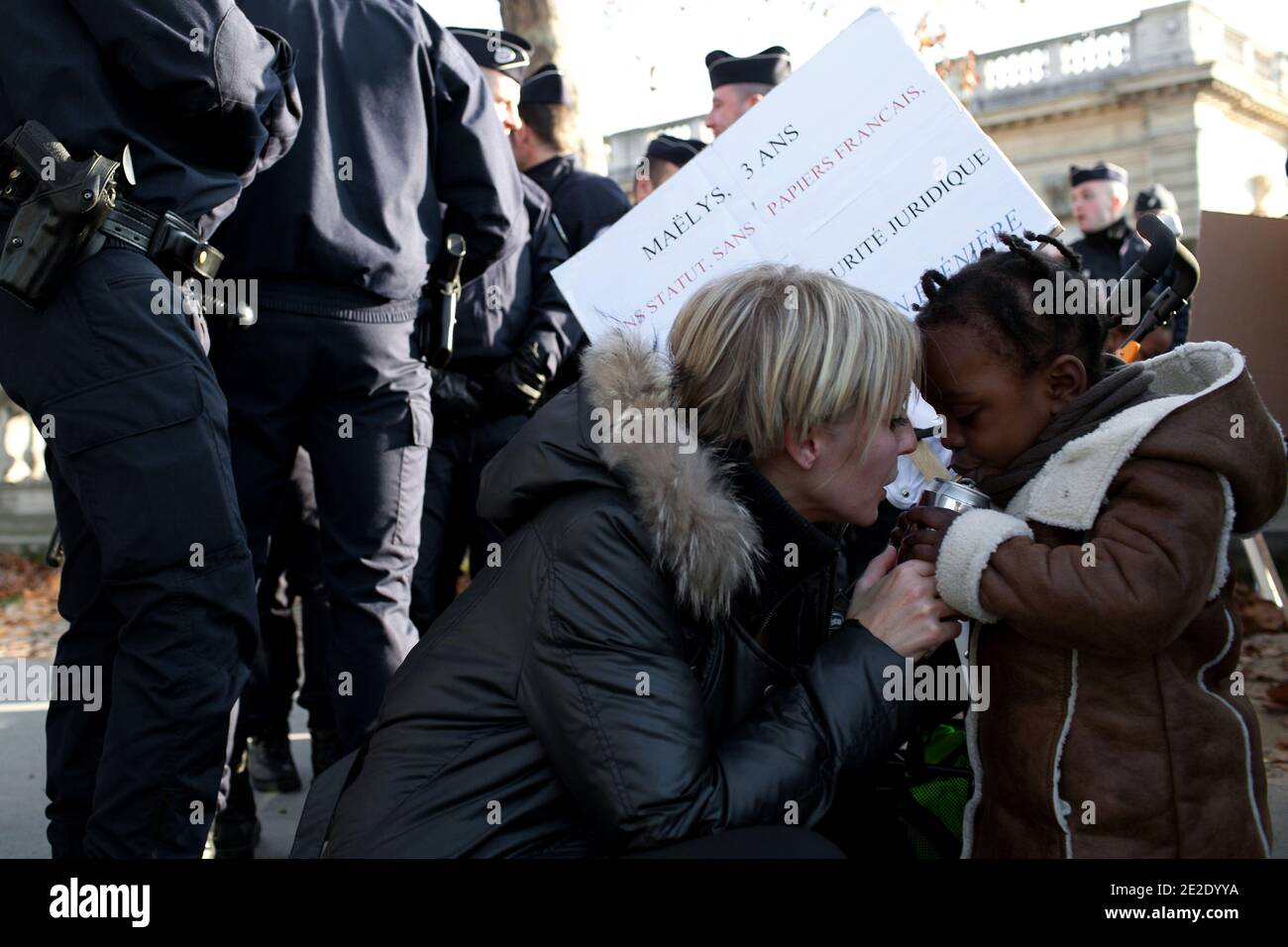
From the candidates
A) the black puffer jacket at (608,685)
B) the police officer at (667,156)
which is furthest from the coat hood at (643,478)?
the police officer at (667,156)

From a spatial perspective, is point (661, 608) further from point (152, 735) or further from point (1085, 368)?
point (152, 735)

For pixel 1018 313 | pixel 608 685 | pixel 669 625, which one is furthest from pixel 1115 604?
pixel 608 685

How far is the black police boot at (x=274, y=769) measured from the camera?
421cm

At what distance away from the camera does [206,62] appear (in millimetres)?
2559

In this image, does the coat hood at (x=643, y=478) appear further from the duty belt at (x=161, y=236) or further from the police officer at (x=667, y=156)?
the police officer at (x=667, y=156)

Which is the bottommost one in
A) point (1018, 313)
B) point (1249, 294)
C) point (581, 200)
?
point (1018, 313)

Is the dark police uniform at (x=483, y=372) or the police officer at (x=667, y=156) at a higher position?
the police officer at (x=667, y=156)

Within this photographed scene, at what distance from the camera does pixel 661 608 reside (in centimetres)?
194

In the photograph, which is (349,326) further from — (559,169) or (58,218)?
(559,169)

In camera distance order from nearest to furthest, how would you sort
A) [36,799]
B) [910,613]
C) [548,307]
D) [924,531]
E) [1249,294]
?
1. [910,613]
2. [924,531]
3. [1249,294]
4. [36,799]
5. [548,307]

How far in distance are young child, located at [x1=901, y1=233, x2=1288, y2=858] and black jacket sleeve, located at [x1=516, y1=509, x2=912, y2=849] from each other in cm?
29

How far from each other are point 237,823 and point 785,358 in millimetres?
2292

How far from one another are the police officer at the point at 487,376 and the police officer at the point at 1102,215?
363 centimetres
